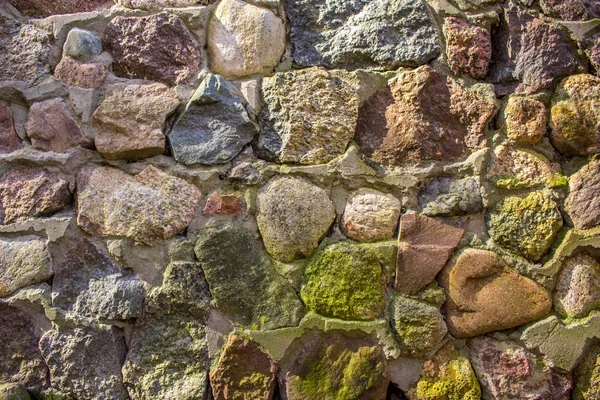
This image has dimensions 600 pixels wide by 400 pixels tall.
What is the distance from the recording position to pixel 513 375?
53.3 inches

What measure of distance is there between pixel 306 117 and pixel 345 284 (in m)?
0.49

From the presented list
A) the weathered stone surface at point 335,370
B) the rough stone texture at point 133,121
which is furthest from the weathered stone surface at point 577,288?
the rough stone texture at point 133,121

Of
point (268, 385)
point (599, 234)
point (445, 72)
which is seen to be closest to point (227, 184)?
point (268, 385)

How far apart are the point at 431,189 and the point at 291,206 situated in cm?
41

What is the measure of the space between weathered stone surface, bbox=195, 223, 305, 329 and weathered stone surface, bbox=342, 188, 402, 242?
253mm

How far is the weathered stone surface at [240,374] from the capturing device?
4.41ft

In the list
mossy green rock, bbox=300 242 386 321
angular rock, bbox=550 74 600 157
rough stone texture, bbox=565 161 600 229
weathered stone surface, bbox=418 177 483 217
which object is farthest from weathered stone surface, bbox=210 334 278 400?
angular rock, bbox=550 74 600 157

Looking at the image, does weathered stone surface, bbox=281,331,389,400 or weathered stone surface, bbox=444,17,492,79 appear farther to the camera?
weathered stone surface, bbox=444,17,492,79

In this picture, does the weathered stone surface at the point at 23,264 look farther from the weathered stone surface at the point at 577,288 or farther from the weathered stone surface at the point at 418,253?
the weathered stone surface at the point at 577,288

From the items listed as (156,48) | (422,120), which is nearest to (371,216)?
(422,120)

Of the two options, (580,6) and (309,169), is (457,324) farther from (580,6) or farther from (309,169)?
(580,6)

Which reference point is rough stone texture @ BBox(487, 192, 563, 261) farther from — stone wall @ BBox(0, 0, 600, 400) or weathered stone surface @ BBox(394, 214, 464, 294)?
weathered stone surface @ BBox(394, 214, 464, 294)

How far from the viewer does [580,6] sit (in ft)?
4.83

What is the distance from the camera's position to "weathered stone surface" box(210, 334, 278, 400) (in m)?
1.34
